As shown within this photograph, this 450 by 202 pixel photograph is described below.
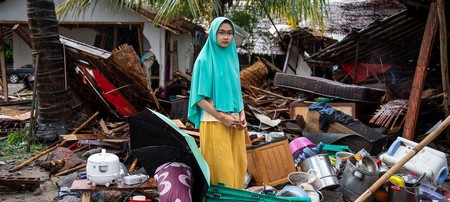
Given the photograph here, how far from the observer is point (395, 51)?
10.7 meters

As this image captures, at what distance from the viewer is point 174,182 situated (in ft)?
11.7

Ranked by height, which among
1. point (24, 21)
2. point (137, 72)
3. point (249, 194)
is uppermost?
point (24, 21)

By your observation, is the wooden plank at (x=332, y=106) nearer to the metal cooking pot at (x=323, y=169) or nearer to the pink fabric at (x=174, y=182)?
the metal cooking pot at (x=323, y=169)

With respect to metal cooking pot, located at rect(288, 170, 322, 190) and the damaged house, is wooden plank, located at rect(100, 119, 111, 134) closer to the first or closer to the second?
the damaged house

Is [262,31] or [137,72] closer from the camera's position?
[137,72]

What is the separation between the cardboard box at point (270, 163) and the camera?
5.40 meters

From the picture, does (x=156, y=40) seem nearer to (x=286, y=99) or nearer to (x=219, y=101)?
(x=286, y=99)

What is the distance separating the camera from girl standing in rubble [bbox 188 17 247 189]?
3709 mm

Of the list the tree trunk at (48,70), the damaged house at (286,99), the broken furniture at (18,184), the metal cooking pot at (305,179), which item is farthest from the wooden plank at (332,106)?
the broken furniture at (18,184)

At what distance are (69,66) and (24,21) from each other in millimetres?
5573

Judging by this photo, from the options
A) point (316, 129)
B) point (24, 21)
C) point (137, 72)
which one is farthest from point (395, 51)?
point (24, 21)

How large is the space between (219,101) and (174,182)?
80 centimetres

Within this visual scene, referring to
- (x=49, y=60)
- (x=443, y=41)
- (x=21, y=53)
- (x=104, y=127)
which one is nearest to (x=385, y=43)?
(x=443, y=41)

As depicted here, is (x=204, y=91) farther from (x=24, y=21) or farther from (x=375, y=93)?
(x=24, y=21)
